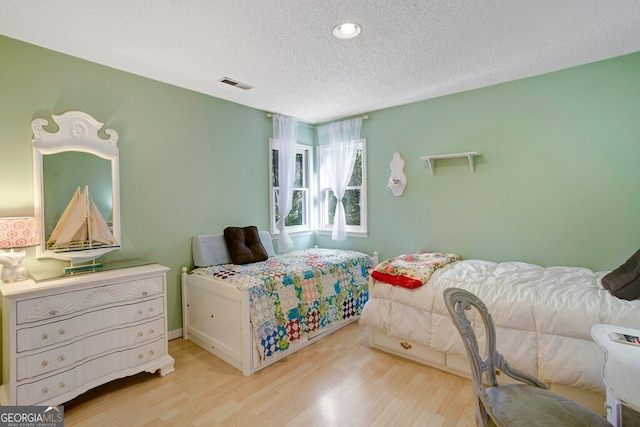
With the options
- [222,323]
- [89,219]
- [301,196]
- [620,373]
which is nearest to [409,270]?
[620,373]

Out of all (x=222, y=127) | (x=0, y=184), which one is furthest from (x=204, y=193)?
(x=0, y=184)

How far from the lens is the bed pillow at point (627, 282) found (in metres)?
1.93

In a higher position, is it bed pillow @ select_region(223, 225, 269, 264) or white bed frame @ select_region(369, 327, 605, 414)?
Answer: bed pillow @ select_region(223, 225, 269, 264)

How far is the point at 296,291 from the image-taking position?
2.85 m

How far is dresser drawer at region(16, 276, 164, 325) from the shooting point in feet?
6.13

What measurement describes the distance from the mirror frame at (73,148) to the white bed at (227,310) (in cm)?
80

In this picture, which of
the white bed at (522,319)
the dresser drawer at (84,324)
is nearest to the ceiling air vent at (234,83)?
the dresser drawer at (84,324)

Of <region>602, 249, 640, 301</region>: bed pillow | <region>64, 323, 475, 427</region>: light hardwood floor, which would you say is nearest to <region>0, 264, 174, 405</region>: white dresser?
<region>64, 323, 475, 427</region>: light hardwood floor

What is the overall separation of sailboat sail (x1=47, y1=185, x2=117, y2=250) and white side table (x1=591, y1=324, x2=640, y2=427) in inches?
126

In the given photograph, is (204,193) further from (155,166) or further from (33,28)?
(33,28)

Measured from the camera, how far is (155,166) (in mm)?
2941

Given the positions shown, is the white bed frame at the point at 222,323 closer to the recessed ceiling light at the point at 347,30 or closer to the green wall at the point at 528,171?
the green wall at the point at 528,171

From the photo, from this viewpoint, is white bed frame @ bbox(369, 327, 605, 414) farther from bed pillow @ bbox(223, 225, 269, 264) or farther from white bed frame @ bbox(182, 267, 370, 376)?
bed pillow @ bbox(223, 225, 269, 264)

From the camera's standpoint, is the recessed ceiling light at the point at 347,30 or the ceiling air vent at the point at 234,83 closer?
the recessed ceiling light at the point at 347,30
